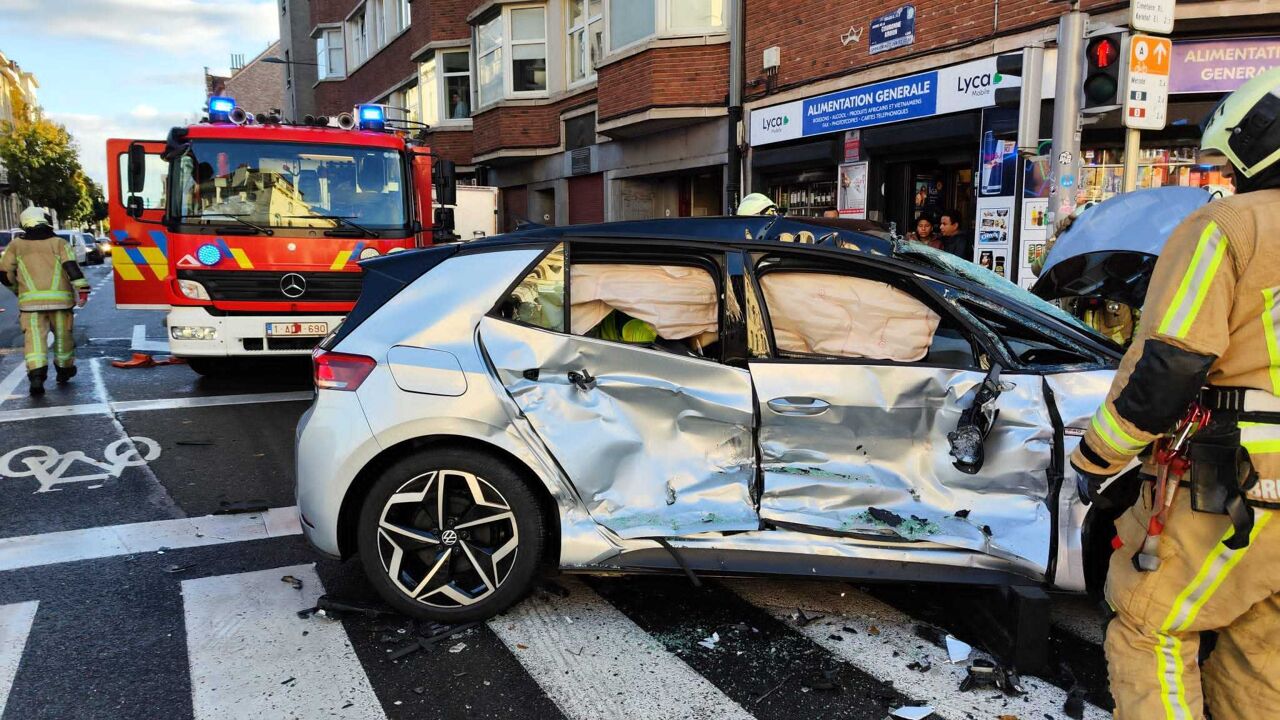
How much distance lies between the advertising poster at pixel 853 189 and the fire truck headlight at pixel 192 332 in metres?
7.87

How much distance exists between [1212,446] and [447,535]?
2604 millimetres

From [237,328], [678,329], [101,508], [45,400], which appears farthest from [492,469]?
[45,400]

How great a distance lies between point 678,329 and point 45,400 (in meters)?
7.54

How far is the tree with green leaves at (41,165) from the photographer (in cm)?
5256

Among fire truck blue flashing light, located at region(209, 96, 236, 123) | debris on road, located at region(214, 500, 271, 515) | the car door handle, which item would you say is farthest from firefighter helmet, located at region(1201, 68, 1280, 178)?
fire truck blue flashing light, located at region(209, 96, 236, 123)

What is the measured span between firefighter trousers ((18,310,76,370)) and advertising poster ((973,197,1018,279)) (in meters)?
9.91

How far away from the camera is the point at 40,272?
8.66 metres

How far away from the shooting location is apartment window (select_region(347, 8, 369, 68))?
104 feet

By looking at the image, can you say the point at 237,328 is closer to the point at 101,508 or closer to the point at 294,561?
the point at 101,508

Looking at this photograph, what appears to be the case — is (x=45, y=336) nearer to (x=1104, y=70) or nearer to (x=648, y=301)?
(x=648, y=301)

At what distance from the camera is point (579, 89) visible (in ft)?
61.2

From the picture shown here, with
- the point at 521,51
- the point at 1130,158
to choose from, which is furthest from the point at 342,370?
the point at 521,51

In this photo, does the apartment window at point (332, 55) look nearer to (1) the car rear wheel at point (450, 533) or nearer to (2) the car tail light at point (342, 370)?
(2) the car tail light at point (342, 370)

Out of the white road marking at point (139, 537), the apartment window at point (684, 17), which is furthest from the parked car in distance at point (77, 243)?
the white road marking at point (139, 537)
